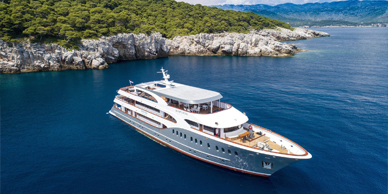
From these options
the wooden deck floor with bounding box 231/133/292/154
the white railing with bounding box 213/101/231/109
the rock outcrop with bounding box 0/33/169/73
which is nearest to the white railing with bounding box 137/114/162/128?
the white railing with bounding box 213/101/231/109

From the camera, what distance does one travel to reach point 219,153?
2489 centimetres

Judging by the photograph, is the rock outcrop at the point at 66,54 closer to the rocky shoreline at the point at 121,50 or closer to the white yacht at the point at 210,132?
the rocky shoreline at the point at 121,50

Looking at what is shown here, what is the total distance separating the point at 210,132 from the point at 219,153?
273 cm

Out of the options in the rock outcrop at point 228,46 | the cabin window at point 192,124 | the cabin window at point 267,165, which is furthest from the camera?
the rock outcrop at point 228,46

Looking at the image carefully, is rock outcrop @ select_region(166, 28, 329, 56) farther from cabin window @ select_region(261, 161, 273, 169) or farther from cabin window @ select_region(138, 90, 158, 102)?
cabin window @ select_region(261, 161, 273, 169)

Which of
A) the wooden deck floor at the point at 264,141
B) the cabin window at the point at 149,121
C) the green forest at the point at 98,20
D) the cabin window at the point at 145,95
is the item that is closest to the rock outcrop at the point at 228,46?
the green forest at the point at 98,20

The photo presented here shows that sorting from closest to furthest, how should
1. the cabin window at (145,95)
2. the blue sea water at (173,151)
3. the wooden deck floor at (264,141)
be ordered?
the blue sea water at (173,151), the wooden deck floor at (264,141), the cabin window at (145,95)

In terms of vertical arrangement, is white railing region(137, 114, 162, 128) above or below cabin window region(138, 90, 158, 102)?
below

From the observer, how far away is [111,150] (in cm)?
2917

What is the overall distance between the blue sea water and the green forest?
28.6m

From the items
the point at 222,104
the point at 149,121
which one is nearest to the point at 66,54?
the point at 149,121

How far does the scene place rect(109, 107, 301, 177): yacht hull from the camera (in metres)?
22.6

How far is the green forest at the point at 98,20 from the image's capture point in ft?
259

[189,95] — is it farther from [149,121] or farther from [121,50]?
[121,50]
